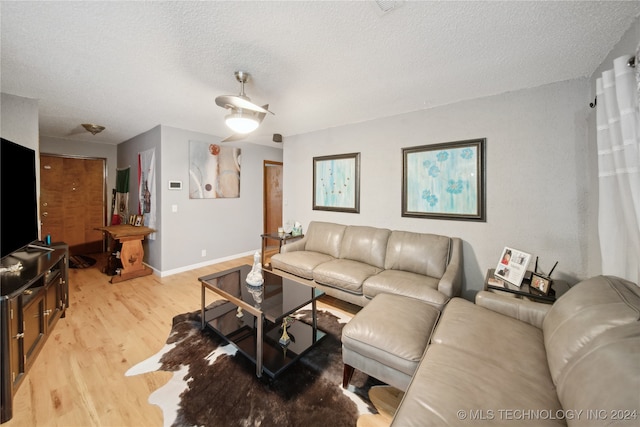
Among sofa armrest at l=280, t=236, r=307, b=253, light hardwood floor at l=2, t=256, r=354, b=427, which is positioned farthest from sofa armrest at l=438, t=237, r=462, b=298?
sofa armrest at l=280, t=236, r=307, b=253

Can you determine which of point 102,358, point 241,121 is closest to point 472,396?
point 241,121

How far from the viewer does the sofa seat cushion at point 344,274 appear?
8.32ft

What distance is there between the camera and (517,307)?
1.67 m

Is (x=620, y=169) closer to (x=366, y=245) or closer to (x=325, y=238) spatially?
(x=366, y=245)

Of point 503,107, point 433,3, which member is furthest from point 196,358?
point 503,107

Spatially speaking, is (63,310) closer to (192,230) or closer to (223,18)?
(192,230)

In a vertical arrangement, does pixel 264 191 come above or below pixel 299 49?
below

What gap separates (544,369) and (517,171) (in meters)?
1.93

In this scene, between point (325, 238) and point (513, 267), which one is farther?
point (325, 238)

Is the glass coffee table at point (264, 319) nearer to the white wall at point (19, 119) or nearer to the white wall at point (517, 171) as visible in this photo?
the white wall at point (517, 171)

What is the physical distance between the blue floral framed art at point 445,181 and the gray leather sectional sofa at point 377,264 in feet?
1.09

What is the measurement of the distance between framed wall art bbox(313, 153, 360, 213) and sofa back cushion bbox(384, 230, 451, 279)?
82cm

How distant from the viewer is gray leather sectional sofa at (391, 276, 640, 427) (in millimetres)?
825

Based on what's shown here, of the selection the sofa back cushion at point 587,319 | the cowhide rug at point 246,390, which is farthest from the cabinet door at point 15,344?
the sofa back cushion at point 587,319
